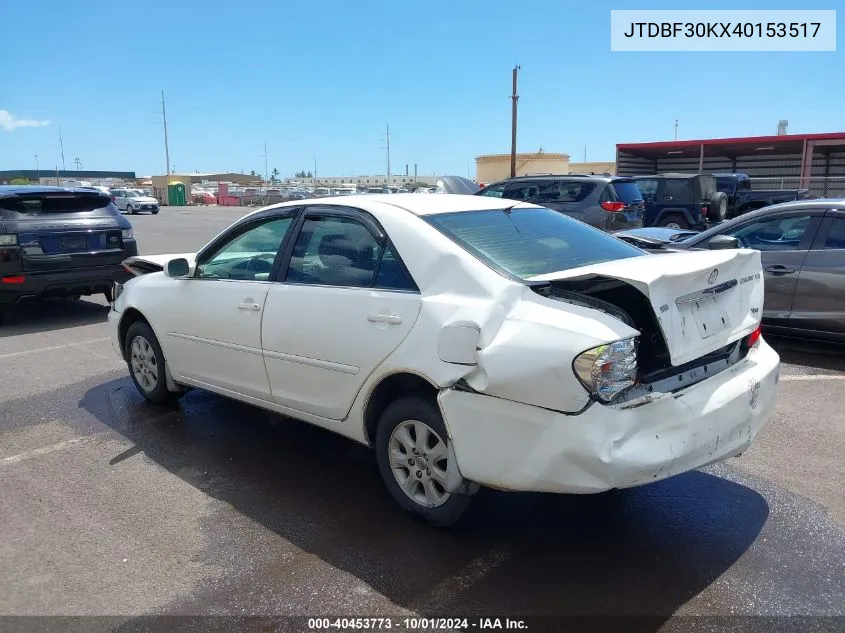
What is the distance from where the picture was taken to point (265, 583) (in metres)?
3.24

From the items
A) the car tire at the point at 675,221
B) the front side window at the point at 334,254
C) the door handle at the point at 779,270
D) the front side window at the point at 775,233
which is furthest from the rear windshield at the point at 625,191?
the front side window at the point at 334,254

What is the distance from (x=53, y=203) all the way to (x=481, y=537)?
7813 mm

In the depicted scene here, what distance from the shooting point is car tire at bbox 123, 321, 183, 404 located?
215 inches

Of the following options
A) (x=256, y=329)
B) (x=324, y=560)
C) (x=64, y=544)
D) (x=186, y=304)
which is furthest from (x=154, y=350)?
(x=324, y=560)

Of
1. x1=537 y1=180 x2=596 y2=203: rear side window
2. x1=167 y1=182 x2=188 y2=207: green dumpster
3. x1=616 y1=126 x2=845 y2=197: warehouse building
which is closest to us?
x1=537 y1=180 x2=596 y2=203: rear side window

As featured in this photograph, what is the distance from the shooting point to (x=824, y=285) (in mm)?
6801

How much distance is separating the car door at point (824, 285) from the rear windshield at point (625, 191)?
629 cm

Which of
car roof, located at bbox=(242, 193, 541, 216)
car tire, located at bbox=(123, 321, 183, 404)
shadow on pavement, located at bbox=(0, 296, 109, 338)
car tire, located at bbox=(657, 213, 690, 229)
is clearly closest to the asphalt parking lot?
car tire, located at bbox=(123, 321, 183, 404)

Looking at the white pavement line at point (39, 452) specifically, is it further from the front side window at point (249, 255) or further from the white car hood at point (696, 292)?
the white car hood at point (696, 292)

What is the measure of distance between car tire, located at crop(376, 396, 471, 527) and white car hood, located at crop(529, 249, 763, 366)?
33.4 inches

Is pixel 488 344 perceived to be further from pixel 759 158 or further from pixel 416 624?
pixel 759 158

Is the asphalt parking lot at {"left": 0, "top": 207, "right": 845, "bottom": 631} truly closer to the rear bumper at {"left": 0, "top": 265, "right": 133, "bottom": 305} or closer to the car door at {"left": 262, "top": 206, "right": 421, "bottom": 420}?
the car door at {"left": 262, "top": 206, "right": 421, "bottom": 420}

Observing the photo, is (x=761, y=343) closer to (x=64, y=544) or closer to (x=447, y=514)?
(x=447, y=514)

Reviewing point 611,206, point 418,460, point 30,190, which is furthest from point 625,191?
point 418,460
